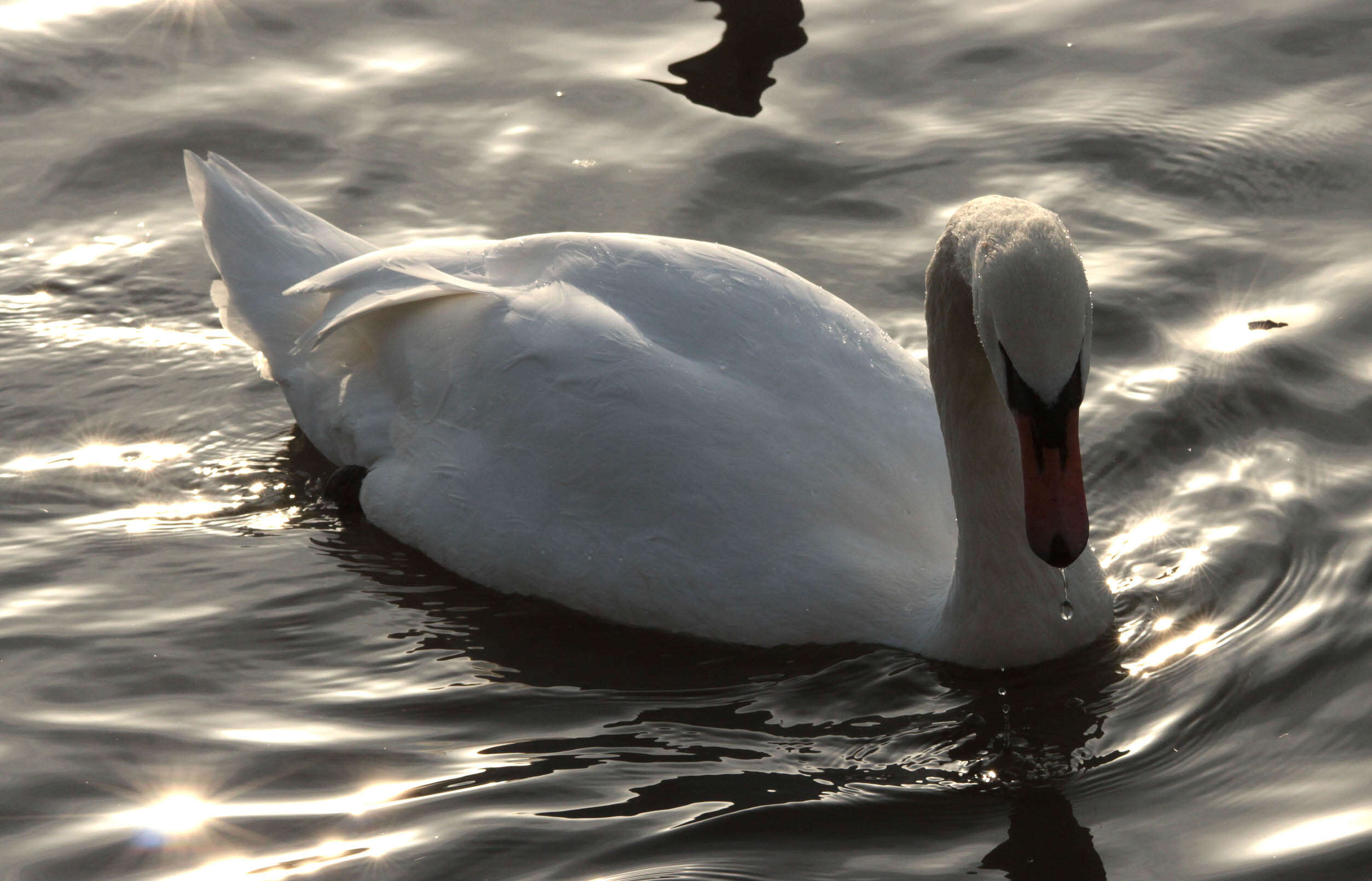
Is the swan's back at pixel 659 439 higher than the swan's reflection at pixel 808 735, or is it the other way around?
the swan's back at pixel 659 439

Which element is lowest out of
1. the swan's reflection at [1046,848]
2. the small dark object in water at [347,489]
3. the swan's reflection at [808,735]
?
the swan's reflection at [1046,848]

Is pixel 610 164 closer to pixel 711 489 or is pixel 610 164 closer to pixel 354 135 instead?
pixel 354 135

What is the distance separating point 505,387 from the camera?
6.56 metres

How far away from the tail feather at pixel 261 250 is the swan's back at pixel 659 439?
500mm

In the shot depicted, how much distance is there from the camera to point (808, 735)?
5.79 m

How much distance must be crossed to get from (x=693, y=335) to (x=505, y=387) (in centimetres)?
68

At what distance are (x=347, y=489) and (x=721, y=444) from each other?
184cm

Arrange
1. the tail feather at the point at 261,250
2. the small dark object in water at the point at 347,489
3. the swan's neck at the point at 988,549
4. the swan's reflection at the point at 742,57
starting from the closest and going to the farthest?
the swan's neck at the point at 988,549 → the small dark object in water at the point at 347,489 → the tail feather at the point at 261,250 → the swan's reflection at the point at 742,57

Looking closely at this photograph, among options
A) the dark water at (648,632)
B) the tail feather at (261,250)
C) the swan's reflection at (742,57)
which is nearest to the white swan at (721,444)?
the dark water at (648,632)

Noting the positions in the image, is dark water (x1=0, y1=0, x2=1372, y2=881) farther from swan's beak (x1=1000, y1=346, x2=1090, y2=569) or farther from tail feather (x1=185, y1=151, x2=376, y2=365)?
swan's beak (x1=1000, y1=346, x2=1090, y2=569)

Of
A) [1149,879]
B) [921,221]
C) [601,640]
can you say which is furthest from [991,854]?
[921,221]

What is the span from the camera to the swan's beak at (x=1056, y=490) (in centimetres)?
509

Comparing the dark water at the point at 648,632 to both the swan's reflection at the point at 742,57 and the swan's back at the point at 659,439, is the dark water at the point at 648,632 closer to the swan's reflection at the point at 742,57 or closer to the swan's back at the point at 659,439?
the swan's reflection at the point at 742,57

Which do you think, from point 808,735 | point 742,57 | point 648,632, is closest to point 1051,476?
point 808,735
